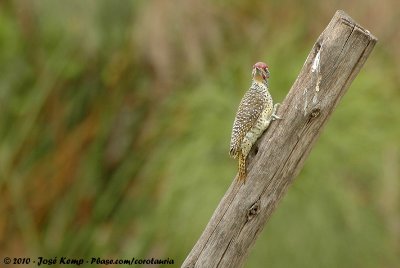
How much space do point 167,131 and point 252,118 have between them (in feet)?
10.9

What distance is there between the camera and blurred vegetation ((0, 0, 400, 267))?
525 centimetres

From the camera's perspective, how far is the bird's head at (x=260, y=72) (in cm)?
242

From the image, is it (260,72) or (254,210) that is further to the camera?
(260,72)

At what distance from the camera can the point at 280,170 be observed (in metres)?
2.25

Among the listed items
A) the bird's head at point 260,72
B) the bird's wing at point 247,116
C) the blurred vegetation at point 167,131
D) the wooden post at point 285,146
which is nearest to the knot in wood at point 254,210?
the wooden post at point 285,146

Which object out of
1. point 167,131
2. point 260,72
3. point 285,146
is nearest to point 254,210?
point 285,146

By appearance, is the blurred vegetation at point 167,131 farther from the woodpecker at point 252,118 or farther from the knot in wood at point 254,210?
the knot in wood at point 254,210

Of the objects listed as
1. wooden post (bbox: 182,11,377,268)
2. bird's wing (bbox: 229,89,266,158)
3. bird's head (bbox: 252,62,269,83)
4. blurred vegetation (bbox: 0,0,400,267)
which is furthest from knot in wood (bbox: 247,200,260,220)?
blurred vegetation (bbox: 0,0,400,267)

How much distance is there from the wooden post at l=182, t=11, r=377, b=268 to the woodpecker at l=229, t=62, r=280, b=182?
3 centimetres

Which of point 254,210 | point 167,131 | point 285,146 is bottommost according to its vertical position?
point 167,131

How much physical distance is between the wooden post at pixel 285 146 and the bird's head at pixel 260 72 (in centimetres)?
18

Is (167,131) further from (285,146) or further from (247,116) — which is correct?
(285,146)

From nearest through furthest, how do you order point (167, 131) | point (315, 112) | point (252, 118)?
point (315, 112) < point (252, 118) < point (167, 131)

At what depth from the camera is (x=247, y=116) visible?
93.1 inches
